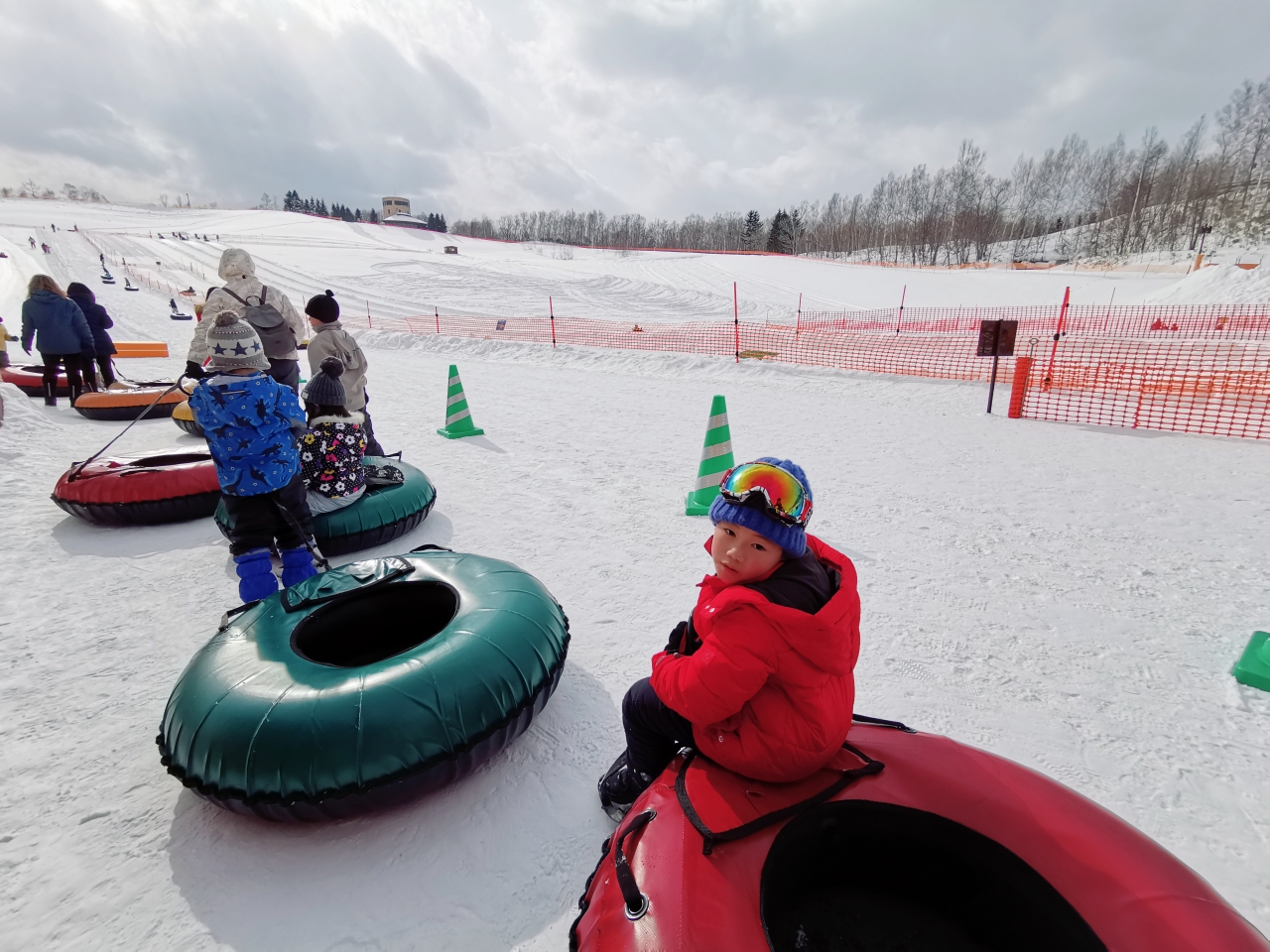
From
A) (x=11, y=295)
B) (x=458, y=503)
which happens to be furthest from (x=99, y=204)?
(x=458, y=503)

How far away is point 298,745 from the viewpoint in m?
1.86

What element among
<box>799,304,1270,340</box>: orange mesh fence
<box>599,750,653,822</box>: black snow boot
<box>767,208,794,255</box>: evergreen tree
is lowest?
<box>599,750,653,822</box>: black snow boot

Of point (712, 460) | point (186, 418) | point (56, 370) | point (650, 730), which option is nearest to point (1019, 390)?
point (712, 460)

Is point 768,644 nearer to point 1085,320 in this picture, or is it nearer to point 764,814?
point 764,814

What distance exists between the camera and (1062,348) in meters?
14.7

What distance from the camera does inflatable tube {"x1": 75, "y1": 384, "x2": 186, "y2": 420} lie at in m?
7.26

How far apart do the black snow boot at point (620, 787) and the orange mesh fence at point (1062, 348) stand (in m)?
8.26

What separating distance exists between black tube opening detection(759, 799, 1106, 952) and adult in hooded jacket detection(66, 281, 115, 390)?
10.7 meters

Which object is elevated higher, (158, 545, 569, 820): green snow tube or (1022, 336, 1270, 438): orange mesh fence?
(1022, 336, 1270, 438): orange mesh fence

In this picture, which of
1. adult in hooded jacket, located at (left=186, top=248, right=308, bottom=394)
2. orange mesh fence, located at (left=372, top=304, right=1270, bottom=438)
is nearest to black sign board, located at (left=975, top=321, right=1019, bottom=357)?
orange mesh fence, located at (left=372, top=304, right=1270, bottom=438)

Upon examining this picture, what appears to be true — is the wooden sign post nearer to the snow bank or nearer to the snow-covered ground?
the snow-covered ground

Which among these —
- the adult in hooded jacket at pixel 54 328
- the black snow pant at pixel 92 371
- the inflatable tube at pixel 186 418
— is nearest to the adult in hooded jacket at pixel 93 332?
the black snow pant at pixel 92 371

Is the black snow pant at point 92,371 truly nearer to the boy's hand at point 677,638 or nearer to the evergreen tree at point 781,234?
the boy's hand at point 677,638

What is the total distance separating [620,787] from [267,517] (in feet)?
8.73
